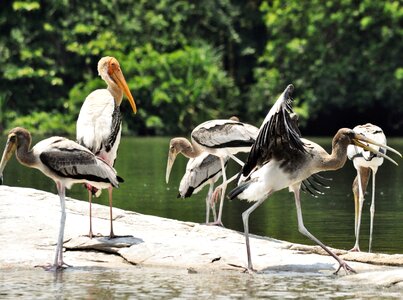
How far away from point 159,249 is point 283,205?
7.39 m

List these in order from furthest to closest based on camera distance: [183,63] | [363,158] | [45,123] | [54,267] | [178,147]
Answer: [183,63] → [45,123] → [178,147] → [363,158] → [54,267]

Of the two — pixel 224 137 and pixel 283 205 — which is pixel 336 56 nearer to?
pixel 283 205

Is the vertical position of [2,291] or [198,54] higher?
[198,54]

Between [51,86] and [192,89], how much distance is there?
5.77m

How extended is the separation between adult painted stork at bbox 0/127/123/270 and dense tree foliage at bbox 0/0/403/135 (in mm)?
35506

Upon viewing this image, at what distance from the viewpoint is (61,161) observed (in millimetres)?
10555

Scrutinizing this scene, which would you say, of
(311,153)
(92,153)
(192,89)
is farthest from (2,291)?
(192,89)

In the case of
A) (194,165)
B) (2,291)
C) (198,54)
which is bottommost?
(2,291)

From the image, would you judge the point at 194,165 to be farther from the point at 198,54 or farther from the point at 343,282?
the point at 198,54

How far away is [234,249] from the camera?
424 inches

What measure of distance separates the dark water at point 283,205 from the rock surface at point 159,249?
1.58m

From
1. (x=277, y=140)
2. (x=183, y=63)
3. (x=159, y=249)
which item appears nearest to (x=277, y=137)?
(x=277, y=140)

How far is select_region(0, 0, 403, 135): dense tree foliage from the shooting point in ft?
155

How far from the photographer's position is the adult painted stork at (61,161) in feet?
34.5
